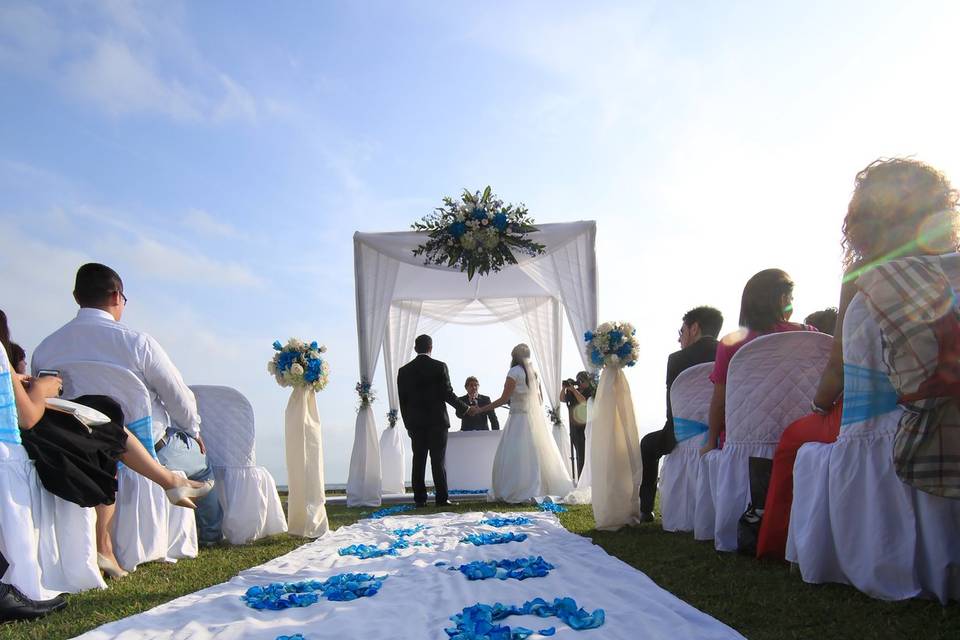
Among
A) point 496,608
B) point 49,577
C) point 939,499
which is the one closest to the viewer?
point 939,499

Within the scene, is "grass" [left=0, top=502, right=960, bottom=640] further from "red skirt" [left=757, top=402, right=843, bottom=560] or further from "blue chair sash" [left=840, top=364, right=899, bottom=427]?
"blue chair sash" [left=840, top=364, right=899, bottom=427]

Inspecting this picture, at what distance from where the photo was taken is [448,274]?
36.3 feet

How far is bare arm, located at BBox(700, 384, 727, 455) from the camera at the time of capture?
4137mm

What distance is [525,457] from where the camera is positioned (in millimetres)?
8414

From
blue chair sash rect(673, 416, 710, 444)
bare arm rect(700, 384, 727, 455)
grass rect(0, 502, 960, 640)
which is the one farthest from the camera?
blue chair sash rect(673, 416, 710, 444)

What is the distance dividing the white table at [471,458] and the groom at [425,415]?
1682 millimetres

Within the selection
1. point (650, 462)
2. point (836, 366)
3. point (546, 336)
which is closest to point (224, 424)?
point (650, 462)

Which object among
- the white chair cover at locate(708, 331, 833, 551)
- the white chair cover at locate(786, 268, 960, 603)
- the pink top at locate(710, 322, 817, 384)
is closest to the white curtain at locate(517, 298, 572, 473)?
the pink top at locate(710, 322, 817, 384)

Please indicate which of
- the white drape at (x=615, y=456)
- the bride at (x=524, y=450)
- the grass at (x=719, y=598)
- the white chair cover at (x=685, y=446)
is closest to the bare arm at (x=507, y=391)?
the bride at (x=524, y=450)

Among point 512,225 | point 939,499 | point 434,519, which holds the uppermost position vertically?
point 512,225

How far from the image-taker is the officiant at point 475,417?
446 inches

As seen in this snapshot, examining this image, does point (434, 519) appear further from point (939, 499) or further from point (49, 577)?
point (939, 499)

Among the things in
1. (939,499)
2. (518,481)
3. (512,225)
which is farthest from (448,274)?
(939,499)

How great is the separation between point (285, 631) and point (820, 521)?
6.61ft
